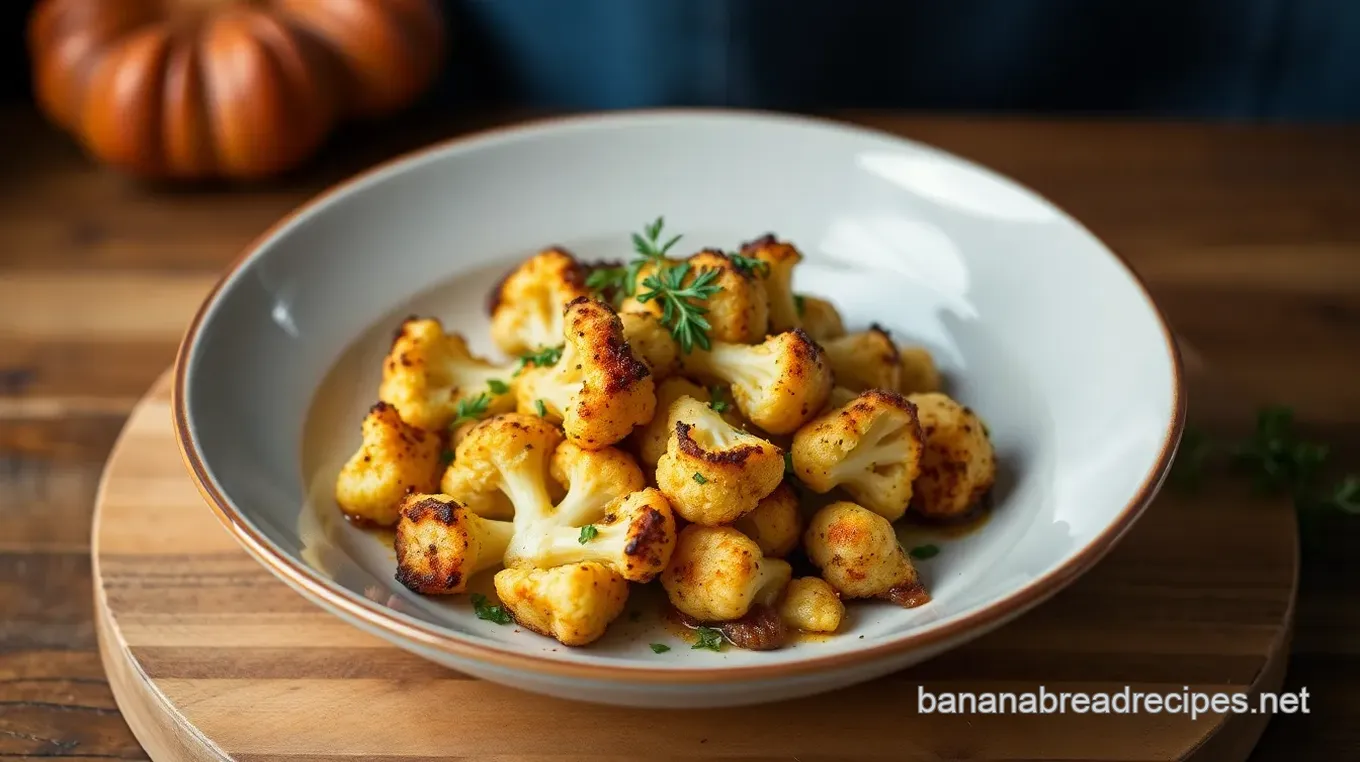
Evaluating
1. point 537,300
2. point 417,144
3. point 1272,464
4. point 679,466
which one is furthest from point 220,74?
point 1272,464

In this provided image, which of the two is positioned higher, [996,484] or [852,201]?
[852,201]

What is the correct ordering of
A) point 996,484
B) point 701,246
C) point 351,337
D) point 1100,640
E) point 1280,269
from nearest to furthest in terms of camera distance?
point 1100,640 → point 996,484 → point 351,337 → point 701,246 → point 1280,269

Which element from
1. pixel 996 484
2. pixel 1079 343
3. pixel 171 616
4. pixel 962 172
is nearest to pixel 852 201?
pixel 962 172

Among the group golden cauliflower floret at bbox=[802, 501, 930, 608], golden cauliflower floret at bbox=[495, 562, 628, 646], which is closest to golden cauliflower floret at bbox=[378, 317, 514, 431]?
golden cauliflower floret at bbox=[495, 562, 628, 646]

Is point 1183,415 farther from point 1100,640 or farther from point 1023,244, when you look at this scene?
point 1023,244

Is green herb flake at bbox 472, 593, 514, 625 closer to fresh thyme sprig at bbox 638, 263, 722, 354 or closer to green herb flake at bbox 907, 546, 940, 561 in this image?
fresh thyme sprig at bbox 638, 263, 722, 354

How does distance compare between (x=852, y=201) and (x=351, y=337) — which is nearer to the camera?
(x=351, y=337)

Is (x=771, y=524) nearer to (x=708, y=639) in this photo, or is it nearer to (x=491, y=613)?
(x=708, y=639)
